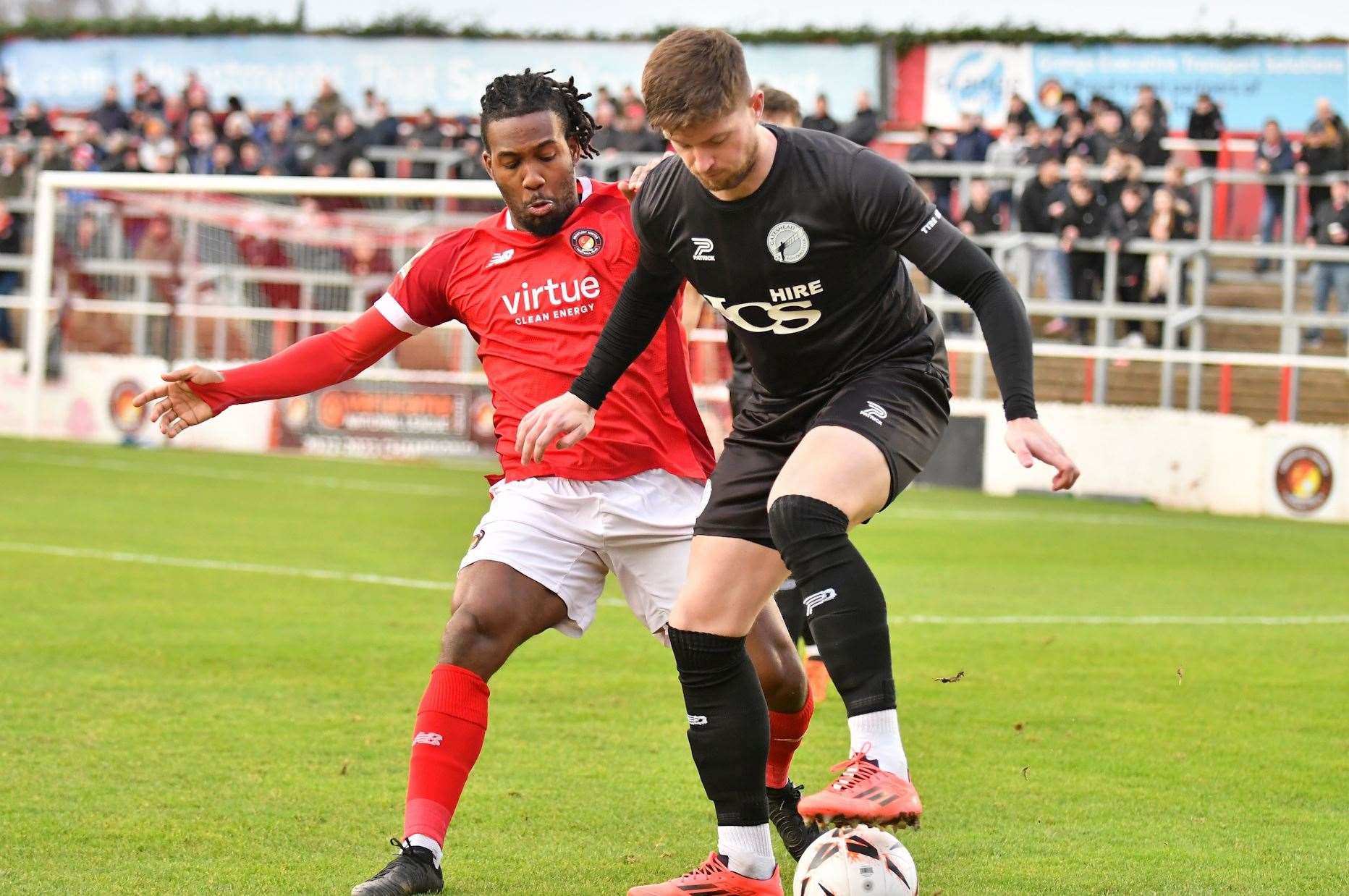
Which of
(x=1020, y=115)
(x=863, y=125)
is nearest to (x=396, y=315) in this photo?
(x=863, y=125)

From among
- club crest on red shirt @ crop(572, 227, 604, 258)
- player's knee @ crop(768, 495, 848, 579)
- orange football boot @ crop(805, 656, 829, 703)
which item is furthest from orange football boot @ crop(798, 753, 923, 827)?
orange football boot @ crop(805, 656, 829, 703)

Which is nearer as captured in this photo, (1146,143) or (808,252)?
(808,252)

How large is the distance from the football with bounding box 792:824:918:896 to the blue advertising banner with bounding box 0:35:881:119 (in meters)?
27.7

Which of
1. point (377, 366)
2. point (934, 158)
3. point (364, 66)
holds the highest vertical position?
point (364, 66)

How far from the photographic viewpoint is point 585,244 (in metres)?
5.17

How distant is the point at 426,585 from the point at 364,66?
24379 mm

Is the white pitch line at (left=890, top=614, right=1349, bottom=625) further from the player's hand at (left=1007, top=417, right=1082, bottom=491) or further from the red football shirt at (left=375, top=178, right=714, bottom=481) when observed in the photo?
the player's hand at (left=1007, top=417, right=1082, bottom=491)

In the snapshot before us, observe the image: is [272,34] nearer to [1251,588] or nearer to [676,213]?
[1251,588]

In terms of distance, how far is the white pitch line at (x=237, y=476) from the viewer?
Result: 1678cm

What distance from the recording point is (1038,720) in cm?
703

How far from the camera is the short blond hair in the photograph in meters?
3.98

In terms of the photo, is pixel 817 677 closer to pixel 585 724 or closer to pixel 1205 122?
pixel 585 724

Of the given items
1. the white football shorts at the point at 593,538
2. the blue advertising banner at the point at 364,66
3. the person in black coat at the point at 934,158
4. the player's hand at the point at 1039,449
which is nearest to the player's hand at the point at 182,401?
the white football shorts at the point at 593,538

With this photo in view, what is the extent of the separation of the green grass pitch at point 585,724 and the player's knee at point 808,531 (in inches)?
43.5
